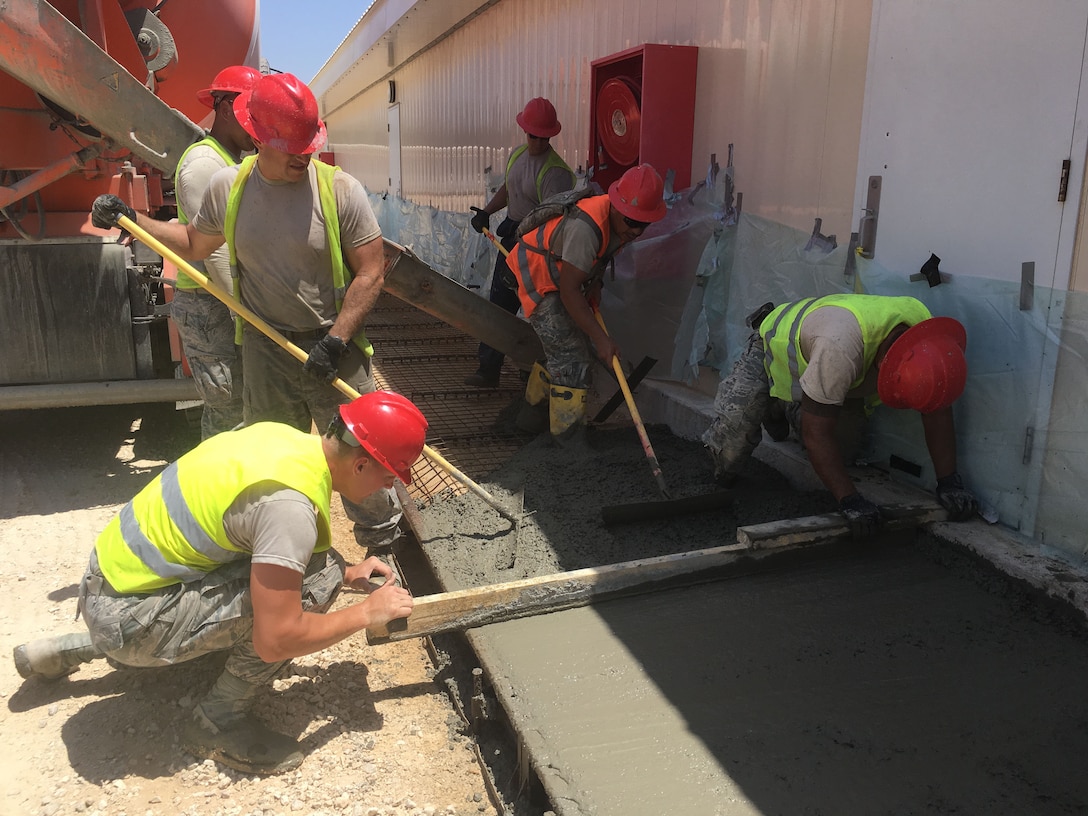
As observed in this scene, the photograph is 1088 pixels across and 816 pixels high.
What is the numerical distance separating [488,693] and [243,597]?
0.82 metres

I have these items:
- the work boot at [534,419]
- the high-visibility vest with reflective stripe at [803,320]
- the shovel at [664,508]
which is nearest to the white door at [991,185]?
the high-visibility vest with reflective stripe at [803,320]

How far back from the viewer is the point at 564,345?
16.1 feet

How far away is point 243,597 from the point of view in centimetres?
258

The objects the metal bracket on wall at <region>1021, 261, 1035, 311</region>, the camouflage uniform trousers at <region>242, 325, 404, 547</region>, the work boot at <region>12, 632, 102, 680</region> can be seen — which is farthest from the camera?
the camouflage uniform trousers at <region>242, 325, 404, 547</region>

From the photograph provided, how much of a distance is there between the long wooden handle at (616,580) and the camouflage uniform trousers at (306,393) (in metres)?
0.58

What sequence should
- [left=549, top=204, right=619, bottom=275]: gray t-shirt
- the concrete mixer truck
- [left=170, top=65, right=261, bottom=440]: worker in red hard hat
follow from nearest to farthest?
[left=170, top=65, right=261, bottom=440]: worker in red hard hat < the concrete mixer truck < [left=549, top=204, right=619, bottom=275]: gray t-shirt

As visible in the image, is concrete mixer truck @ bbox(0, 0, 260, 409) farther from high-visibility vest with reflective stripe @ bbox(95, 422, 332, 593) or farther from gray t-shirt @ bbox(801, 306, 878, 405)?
gray t-shirt @ bbox(801, 306, 878, 405)

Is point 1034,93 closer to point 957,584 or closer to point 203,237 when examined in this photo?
point 957,584

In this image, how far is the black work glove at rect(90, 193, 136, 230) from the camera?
3551 mm

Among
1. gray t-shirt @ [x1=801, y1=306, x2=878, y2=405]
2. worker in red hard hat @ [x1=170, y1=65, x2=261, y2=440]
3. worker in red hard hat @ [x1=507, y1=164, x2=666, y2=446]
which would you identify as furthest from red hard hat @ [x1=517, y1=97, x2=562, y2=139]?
gray t-shirt @ [x1=801, y1=306, x2=878, y2=405]

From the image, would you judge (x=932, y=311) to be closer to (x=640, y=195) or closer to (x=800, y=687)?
(x=640, y=195)

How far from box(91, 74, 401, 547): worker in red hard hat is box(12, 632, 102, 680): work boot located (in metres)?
1.16

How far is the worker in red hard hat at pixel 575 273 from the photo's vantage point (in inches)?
180

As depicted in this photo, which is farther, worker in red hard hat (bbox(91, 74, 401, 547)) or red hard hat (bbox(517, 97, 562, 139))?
red hard hat (bbox(517, 97, 562, 139))
